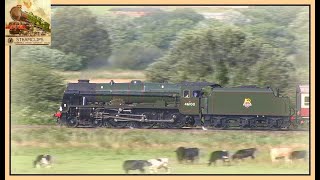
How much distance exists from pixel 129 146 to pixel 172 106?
8.63 ft

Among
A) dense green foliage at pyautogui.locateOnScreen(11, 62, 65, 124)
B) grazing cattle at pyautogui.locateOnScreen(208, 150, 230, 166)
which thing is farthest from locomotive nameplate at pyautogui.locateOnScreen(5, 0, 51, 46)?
grazing cattle at pyautogui.locateOnScreen(208, 150, 230, 166)

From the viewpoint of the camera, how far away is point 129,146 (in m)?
34.4

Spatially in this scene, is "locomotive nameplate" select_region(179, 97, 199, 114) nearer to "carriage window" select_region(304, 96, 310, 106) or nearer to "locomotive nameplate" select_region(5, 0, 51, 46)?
"carriage window" select_region(304, 96, 310, 106)

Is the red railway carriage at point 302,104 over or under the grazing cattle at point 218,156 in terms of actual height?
over

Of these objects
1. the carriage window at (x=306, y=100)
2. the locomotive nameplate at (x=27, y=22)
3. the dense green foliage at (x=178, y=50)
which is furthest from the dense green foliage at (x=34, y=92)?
the carriage window at (x=306, y=100)

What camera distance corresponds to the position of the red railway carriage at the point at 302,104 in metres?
34.7

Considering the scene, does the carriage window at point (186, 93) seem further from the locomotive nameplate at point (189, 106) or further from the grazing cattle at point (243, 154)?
the grazing cattle at point (243, 154)

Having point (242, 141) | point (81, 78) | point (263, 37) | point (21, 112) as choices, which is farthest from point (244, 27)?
point (21, 112)

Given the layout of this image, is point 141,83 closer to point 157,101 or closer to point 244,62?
point 157,101

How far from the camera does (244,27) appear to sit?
35.1 meters

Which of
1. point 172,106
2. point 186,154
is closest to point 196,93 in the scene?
point 172,106

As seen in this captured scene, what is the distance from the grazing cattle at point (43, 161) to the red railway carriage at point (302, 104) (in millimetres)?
10037

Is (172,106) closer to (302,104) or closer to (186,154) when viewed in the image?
(186,154)

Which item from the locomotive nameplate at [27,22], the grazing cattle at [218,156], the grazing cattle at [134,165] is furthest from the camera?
the locomotive nameplate at [27,22]
